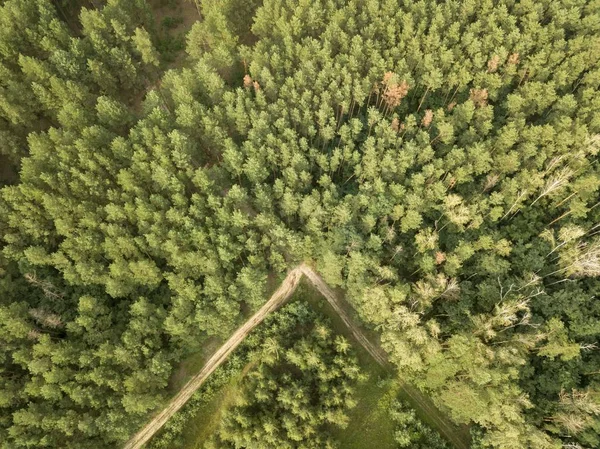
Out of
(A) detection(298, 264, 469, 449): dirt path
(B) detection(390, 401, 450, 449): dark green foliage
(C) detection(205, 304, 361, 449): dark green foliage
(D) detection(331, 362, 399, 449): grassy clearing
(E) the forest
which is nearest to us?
(C) detection(205, 304, 361, 449): dark green foliage

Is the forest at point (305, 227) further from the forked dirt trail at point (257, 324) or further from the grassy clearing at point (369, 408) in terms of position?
the forked dirt trail at point (257, 324)

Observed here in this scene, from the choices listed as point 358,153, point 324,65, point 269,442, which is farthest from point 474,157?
point 269,442

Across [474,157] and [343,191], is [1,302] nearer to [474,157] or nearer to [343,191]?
[343,191]

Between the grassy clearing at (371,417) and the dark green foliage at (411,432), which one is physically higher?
the grassy clearing at (371,417)

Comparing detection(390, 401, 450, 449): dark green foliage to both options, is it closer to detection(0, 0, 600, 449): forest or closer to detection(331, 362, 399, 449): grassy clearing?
detection(0, 0, 600, 449): forest

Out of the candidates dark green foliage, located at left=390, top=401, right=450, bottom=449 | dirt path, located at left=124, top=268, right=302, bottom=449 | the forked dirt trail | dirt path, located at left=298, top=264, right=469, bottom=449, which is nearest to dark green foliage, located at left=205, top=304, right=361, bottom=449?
dirt path, located at left=298, top=264, right=469, bottom=449

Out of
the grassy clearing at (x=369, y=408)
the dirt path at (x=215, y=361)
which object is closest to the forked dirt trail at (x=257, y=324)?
the dirt path at (x=215, y=361)

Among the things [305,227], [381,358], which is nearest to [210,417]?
[381,358]

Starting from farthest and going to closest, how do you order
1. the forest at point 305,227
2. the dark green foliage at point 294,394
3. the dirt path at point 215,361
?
the dirt path at point 215,361 < the forest at point 305,227 < the dark green foliage at point 294,394
